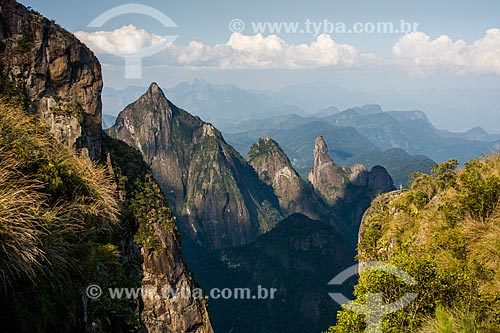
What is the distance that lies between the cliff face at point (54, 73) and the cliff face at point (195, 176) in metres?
133

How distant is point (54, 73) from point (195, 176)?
148538mm

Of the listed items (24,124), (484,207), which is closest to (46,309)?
(24,124)

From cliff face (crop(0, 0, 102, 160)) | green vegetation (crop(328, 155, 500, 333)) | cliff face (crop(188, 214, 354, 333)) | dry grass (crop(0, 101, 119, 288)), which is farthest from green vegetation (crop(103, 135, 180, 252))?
cliff face (crop(188, 214, 354, 333))

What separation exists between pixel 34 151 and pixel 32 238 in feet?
8.48

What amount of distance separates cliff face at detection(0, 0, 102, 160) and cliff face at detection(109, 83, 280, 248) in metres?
133

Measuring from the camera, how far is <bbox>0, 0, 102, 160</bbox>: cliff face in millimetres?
41594

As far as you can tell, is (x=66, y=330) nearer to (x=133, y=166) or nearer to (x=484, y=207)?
(x=484, y=207)

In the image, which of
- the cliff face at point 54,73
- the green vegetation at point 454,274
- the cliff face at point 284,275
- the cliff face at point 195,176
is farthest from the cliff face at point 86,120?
the cliff face at point 195,176

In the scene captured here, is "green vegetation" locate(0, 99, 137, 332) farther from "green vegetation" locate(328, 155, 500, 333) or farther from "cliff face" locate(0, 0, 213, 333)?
A: "cliff face" locate(0, 0, 213, 333)

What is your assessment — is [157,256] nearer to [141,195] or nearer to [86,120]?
[141,195]

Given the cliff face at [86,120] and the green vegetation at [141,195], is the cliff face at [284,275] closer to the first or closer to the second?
the cliff face at [86,120]

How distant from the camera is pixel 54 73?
4775 cm

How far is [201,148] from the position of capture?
197750mm

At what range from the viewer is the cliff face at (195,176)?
184 m
